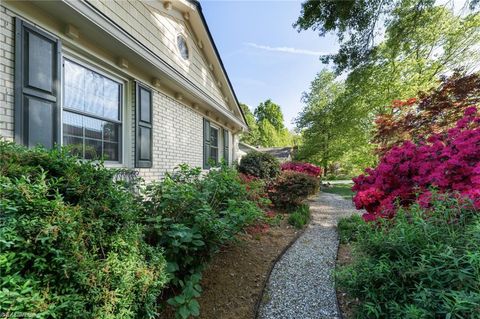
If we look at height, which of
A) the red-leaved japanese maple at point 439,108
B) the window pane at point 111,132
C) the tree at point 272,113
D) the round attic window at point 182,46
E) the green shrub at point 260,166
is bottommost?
the green shrub at point 260,166

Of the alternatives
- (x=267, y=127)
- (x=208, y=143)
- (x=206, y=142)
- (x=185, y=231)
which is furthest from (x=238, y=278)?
(x=267, y=127)

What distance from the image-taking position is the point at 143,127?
4594mm

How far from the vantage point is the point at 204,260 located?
8.76 ft

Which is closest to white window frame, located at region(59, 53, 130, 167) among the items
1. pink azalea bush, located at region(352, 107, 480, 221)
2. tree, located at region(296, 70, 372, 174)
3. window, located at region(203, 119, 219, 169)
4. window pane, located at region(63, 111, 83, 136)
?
window pane, located at region(63, 111, 83, 136)

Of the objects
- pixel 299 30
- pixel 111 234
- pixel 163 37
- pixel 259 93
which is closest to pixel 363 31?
pixel 299 30

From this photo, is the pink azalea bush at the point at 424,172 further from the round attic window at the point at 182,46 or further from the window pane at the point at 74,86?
the round attic window at the point at 182,46

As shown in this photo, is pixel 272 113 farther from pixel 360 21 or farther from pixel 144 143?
pixel 144 143

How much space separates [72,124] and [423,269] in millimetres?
4369

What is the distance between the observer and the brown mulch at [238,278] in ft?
8.89

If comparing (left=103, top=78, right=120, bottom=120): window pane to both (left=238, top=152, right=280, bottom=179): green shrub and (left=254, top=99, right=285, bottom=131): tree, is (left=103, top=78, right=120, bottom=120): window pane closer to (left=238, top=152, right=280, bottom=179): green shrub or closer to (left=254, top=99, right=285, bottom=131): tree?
(left=238, top=152, right=280, bottom=179): green shrub

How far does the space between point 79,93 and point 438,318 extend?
471cm

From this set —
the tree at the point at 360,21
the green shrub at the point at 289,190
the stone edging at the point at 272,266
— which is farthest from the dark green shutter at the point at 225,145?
the stone edging at the point at 272,266

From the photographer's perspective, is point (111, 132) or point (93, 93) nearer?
point (93, 93)

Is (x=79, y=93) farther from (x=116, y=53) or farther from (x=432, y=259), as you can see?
(x=432, y=259)
